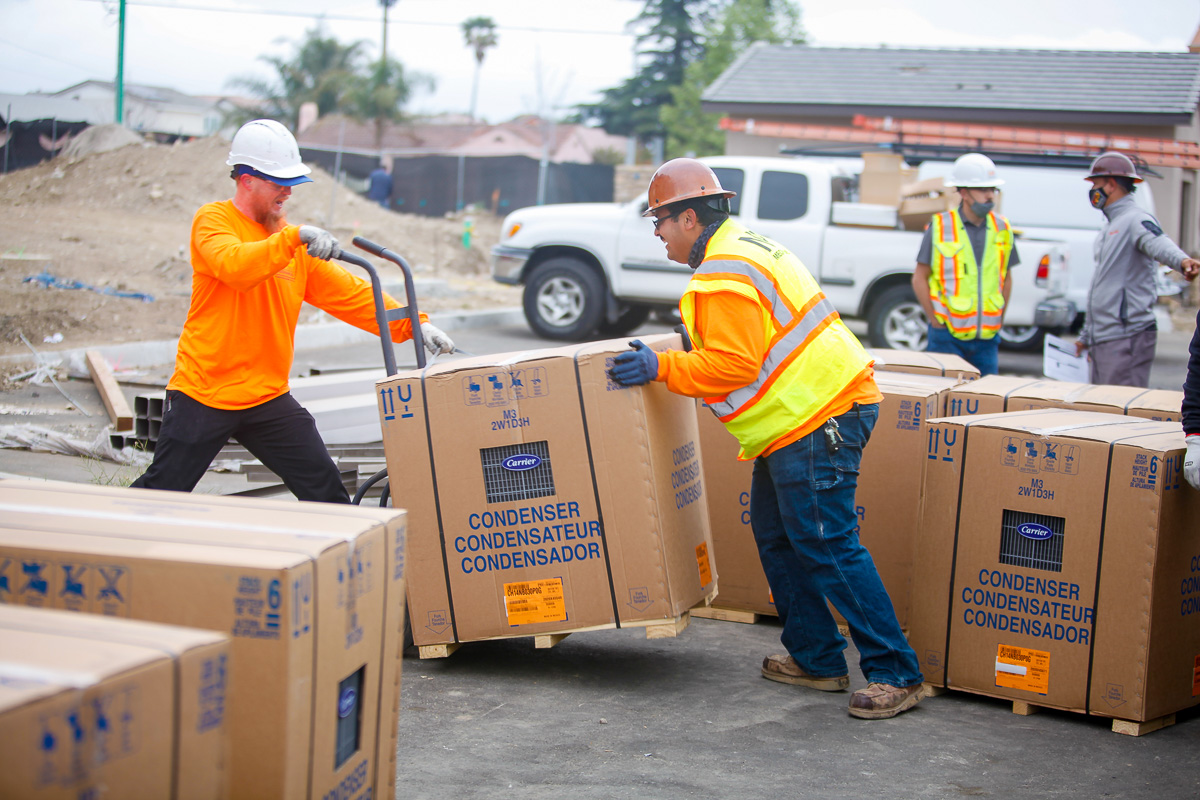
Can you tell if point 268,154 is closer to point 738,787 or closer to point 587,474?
point 587,474

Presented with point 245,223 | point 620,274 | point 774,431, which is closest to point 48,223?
point 620,274

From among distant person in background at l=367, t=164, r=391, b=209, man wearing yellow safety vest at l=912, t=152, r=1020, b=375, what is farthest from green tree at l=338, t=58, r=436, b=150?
man wearing yellow safety vest at l=912, t=152, r=1020, b=375

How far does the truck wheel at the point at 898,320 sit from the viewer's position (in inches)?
429

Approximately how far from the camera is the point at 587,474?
147 inches

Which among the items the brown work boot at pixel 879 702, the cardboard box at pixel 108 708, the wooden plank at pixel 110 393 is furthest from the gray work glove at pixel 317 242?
the wooden plank at pixel 110 393

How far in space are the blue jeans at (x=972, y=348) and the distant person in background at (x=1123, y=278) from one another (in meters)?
0.59

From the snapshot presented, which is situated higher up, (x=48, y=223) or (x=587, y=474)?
(x=48, y=223)

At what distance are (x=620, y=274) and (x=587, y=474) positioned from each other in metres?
8.34

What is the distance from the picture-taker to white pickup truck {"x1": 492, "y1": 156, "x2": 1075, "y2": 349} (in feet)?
35.4

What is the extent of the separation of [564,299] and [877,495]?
8034mm

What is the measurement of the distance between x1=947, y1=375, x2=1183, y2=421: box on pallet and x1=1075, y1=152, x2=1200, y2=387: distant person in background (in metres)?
1.63

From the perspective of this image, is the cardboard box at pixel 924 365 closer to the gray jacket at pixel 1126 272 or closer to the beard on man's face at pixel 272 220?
the gray jacket at pixel 1126 272

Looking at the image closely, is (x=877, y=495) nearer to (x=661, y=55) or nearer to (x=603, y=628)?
(x=603, y=628)

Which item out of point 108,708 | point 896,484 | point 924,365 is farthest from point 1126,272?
point 108,708
